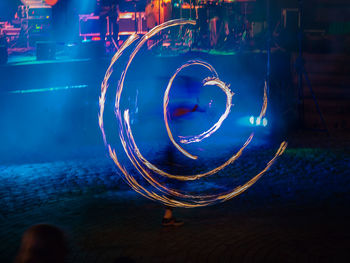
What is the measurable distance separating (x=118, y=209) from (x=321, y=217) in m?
3.12

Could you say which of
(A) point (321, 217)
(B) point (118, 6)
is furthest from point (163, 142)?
(B) point (118, 6)

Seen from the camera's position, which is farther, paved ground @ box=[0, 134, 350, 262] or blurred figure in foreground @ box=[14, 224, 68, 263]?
paved ground @ box=[0, 134, 350, 262]

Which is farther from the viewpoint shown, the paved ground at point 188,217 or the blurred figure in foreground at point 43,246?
the paved ground at point 188,217

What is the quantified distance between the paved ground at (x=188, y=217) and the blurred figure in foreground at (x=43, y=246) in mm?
2928

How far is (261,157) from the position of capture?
39.1 feet

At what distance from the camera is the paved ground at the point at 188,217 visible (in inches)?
245

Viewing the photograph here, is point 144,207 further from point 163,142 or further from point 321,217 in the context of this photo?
point 163,142

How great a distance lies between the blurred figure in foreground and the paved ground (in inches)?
115

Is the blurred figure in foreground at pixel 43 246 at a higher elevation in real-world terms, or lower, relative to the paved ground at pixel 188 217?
higher

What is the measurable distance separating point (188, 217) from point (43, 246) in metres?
4.69

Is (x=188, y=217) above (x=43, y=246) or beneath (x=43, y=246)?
beneath

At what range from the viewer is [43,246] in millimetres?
3145

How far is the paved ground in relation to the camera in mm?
6234

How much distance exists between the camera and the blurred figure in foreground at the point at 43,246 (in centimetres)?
312
